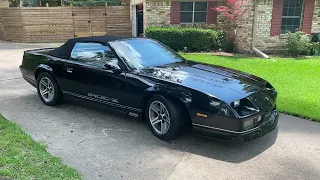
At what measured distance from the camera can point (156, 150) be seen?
3.96 meters

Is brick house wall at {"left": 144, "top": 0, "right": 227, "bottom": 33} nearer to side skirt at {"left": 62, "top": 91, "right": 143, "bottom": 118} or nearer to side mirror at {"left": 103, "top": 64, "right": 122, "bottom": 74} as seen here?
side skirt at {"left": 62, "top": 91, "right": 143, "bottom": 118}

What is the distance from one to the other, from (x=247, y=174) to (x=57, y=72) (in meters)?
3.77

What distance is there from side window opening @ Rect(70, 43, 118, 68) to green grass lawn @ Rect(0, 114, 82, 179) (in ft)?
5.18

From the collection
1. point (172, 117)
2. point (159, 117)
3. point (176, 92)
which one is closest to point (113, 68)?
point (159, 117)

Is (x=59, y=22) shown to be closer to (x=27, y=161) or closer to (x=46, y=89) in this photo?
(x=46, y=89)

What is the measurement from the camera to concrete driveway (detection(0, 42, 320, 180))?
3434 mm

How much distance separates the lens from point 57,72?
5500mm

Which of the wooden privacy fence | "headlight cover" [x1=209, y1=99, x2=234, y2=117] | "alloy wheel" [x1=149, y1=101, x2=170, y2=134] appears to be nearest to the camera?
"headlight cover" [x1=209, y1=99, x2=234, y2=117]

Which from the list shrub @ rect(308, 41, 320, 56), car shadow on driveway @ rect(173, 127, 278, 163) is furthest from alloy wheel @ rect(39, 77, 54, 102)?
shrub @ rect(308, 41, 320, 56)

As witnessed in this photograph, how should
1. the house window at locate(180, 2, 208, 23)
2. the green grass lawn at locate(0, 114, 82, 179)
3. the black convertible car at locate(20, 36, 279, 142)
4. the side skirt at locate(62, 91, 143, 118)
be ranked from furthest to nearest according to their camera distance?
the house window at locate(180, 2, 208, 23), the side skirt at locate(62, 91, 143, 118), the black convertible car at locate(20, 36, 279, 142), the green grass lawn at locate(0, 114, 82, 179)

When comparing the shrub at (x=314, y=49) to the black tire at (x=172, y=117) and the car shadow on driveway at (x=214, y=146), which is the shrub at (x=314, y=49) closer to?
the car shadow on driveway at (x=214, y=146)

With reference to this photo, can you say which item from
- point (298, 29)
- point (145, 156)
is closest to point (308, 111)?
point (145, 156)

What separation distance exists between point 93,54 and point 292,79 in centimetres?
556

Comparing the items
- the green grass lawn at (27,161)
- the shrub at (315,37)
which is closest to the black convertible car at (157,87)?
the green grass lawn at (27,161)
